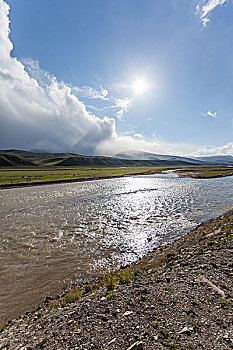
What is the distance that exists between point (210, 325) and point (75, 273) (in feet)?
30.2

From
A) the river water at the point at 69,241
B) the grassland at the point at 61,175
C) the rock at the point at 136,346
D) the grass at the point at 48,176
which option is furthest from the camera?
the grass at the point at 48,176

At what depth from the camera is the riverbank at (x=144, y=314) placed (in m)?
5.15

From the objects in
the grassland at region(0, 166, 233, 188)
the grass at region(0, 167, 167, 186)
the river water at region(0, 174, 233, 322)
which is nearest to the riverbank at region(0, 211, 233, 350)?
the river water at region(0, 174, 233, 322)

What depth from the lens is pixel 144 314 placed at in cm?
624

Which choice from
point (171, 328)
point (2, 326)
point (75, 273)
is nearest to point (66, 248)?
point (75, 273)

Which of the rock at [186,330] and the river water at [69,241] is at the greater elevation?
the rock at [186,330]

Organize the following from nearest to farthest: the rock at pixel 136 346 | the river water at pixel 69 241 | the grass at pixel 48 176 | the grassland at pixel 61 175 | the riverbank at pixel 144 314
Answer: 1. the rock at pixel 136 346
2. the riverbank at pixel 144 314
3. the river water at pixel 69 241
4. the grassland at pixel 61 175
5. the grass at pixel 48 176

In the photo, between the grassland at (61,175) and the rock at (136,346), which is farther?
the grassland at (61,175)

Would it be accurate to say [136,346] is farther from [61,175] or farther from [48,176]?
[61,175]

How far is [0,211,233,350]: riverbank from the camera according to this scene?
5152mm

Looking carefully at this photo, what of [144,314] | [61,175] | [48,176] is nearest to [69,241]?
[144,314]

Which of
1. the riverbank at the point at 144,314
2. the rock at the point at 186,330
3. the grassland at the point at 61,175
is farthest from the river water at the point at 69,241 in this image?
the grassland at the point at 61,175

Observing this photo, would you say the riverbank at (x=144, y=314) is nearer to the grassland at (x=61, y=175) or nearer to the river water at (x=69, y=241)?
the river water at (x=69, y=241)

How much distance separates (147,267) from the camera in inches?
423
